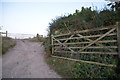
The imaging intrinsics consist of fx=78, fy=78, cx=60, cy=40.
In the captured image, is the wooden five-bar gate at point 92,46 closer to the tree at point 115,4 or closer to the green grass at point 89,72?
the green grass at point 89,72

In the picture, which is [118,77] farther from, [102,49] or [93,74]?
[102,49]

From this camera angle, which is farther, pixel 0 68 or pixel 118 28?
pixel 0 68

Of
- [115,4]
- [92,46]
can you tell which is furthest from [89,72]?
[115,4]

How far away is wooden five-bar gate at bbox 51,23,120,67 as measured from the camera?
3.50 metres

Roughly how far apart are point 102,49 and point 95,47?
33 centimetres

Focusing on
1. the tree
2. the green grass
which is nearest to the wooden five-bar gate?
the green grass

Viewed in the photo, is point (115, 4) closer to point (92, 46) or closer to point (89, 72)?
point (92, 46)

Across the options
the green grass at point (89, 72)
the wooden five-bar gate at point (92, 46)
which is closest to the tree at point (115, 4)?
the wooden five-bar gate at point (92, 46)

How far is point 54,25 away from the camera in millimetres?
7289

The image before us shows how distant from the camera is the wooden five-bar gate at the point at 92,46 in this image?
3502 millimetres

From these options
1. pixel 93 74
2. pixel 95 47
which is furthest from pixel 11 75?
pixel 95 47

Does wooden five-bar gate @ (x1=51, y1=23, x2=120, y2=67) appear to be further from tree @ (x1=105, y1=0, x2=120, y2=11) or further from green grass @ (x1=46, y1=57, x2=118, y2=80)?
tree @ (x1=105, y1=0, x2=120, y2=11)

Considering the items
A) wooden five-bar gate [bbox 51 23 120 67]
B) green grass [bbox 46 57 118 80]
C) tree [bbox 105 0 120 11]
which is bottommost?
green grass [bbox 46 57 118 80]

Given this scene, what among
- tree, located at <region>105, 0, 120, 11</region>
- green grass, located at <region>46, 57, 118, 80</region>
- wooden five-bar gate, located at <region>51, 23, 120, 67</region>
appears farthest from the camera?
tree, located at <region>105, 0, 120, 11</region>
